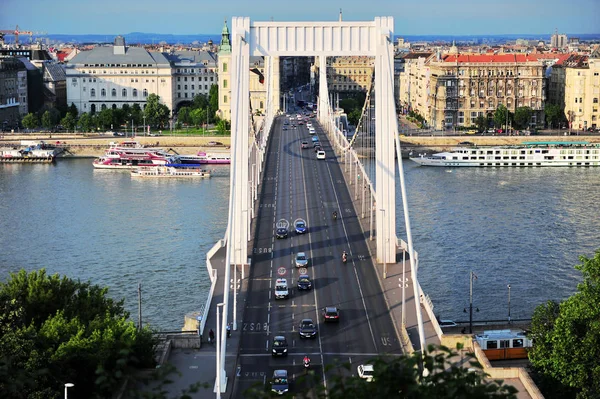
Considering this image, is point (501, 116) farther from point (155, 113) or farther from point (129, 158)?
point (129, 158)

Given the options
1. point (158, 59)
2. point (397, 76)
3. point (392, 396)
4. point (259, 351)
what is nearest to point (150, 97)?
point (158, 59)

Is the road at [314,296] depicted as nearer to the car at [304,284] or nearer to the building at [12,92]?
the car at [304,284]

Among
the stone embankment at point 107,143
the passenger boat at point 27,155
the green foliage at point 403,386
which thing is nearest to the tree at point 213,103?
the stone embankment at point 107,143

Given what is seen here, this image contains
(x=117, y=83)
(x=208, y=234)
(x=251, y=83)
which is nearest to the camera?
(x=208, y=234)

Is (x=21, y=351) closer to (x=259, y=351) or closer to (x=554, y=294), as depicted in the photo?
(x=259, y=351)

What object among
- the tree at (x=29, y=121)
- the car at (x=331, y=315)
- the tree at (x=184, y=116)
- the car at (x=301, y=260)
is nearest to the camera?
the car at (x=331, y=315)

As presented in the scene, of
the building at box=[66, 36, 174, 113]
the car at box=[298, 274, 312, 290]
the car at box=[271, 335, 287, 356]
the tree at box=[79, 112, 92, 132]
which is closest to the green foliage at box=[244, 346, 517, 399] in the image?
the car at box=[271, 335, 287, 356]

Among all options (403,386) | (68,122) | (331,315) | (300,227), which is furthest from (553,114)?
(403,386)
